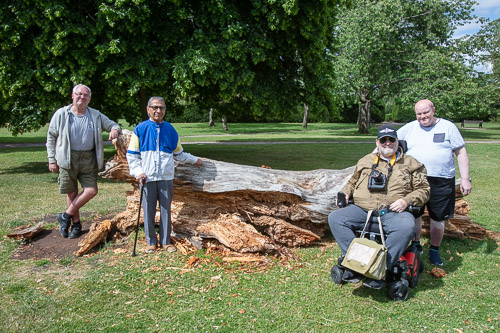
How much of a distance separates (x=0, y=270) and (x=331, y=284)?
4032 mm

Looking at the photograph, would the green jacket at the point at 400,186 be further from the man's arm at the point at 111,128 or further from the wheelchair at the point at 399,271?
the man's arm at the point at 111,128

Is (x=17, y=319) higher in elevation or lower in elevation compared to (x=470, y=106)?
lower

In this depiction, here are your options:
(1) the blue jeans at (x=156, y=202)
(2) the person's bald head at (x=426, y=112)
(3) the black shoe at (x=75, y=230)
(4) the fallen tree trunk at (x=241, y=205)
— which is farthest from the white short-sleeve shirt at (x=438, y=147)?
(3) the black shoe at (x=75, y=230)

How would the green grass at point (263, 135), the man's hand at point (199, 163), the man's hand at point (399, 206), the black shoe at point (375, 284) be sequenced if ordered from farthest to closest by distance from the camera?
1. the green grass at point (263, 135)
2. the man's hand at point (199, 163)
3. the man's hand at point (399, 206)
4. the black shoe at point (375, 284)

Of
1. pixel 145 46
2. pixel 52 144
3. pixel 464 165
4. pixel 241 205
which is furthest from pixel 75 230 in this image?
pixel 145 46

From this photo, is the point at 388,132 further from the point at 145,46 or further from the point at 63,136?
the point at 145,46

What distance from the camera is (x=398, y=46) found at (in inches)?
1101

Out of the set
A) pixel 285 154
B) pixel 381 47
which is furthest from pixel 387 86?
pixel 285 154

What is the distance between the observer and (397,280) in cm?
412

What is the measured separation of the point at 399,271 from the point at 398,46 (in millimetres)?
27423

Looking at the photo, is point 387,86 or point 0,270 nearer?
point 0,270

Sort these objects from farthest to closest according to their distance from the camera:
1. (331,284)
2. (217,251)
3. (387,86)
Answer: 1. (387,86)
2. (217,251)
3. (331,284)

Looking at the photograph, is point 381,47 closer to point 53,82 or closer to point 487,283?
point 53,82

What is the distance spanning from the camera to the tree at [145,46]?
9.32m
